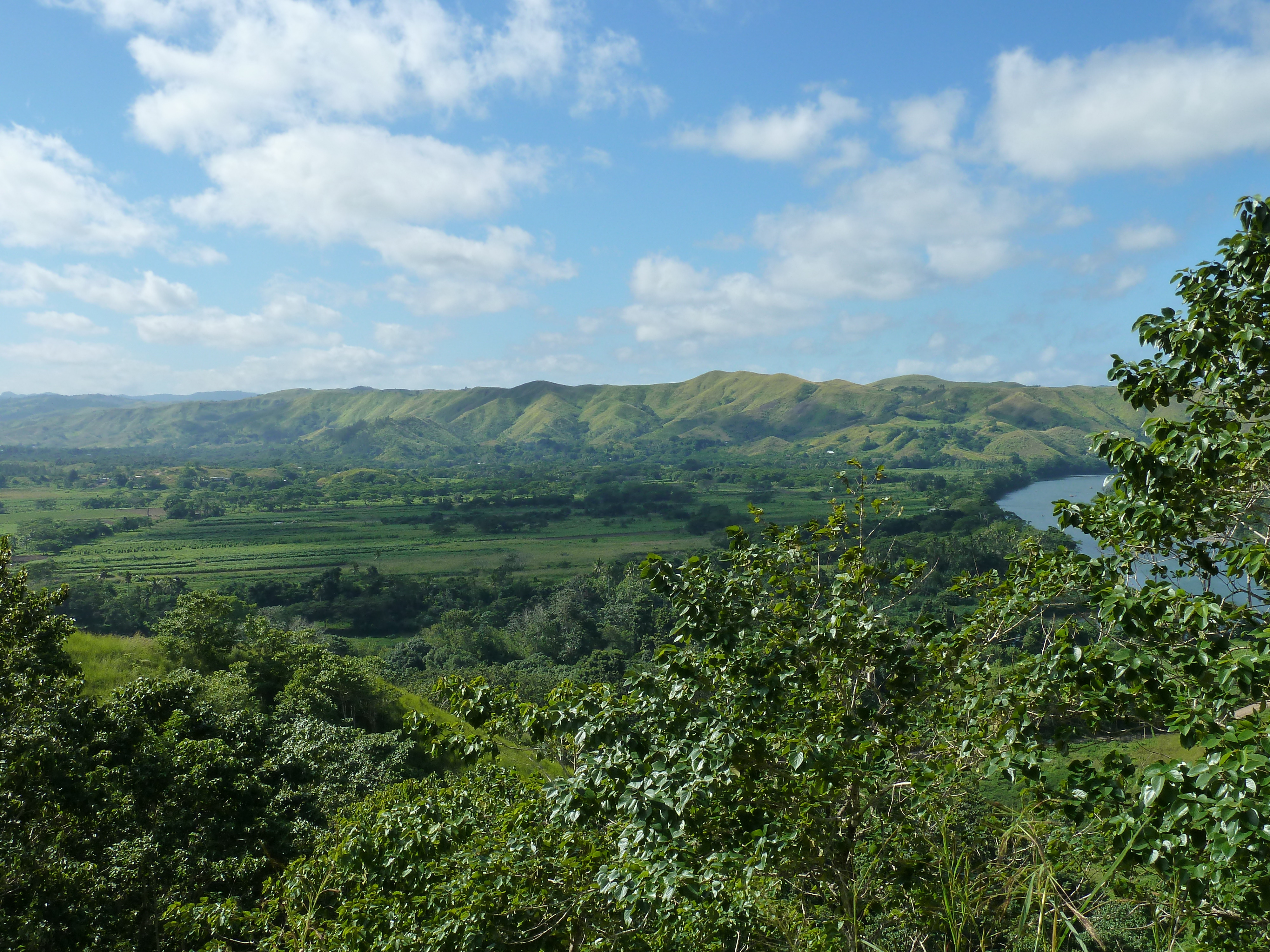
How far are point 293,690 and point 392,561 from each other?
8958 centimetres

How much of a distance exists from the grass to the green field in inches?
2692

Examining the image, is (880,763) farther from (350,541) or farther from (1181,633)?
(350,541)

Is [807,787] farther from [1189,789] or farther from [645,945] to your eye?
[1189,789]

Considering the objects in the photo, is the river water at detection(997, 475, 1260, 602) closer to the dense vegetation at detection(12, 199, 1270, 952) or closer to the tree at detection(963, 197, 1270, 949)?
the tree at detection(963, 197, 1270, 949)

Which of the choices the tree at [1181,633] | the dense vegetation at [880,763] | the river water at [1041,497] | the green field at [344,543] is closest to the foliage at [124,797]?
the dense vegetation at [880,763]

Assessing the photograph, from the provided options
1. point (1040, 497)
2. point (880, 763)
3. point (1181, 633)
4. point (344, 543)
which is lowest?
point (344, 543)

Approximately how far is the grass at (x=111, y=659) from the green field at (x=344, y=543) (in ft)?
224

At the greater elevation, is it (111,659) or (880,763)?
(880,763)

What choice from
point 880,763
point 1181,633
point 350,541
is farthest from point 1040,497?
point 880,763

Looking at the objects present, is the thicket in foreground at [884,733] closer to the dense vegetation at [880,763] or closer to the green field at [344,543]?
the dense vegetation at [880,763]

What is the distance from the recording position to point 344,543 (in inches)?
5394

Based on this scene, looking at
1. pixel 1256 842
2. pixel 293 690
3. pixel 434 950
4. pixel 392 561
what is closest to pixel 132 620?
pixel 392 561

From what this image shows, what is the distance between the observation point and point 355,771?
26.1 metres

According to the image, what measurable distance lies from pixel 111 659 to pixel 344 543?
4176 inches
